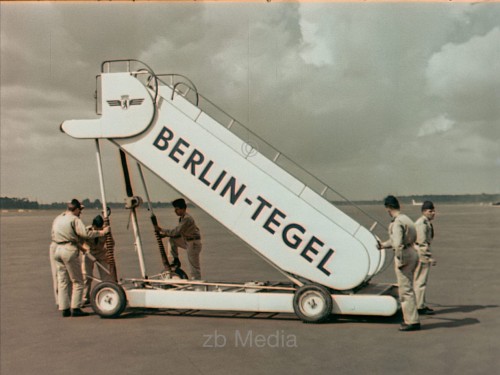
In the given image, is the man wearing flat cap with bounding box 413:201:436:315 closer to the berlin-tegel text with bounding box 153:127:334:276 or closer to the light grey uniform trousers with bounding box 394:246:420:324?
the light grey uniform trousers with bounding box 394:246:420:324

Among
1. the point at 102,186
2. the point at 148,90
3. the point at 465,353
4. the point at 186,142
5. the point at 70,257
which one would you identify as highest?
the point at 148,90

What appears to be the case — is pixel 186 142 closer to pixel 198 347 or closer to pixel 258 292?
pixel 258 292

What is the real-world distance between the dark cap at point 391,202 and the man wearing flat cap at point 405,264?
23 centimetres

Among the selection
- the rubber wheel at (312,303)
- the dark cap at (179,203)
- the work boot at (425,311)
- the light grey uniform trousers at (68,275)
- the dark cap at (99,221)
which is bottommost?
the work boot at (425,311)

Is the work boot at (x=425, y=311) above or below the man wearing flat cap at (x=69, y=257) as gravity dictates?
below

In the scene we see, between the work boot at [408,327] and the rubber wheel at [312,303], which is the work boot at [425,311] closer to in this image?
the work boot at [408,327]

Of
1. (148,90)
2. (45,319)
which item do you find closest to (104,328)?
(45,319)

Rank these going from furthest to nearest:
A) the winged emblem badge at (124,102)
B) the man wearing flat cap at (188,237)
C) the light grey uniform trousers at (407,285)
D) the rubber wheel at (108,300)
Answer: the man wearing flat cap at (188,237) < the winged emblem badge at (124,102) < the rubber wheel at (108,300) < the light grey uniform trousers at (407,285)

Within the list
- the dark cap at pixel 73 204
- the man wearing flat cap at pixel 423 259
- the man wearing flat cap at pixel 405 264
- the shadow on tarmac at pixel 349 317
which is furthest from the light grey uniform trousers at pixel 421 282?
the dark cap at pixel 73 204

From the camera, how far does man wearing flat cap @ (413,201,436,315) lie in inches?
367

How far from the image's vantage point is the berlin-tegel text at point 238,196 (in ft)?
27.7

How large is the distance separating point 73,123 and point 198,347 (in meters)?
4.35

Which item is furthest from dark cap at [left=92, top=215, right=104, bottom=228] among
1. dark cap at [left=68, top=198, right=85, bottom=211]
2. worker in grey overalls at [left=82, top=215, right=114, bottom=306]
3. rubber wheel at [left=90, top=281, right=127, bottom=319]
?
rubber wheel at [left=90, top=281, right=127, bottom=319]

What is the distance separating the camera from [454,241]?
23.7m
